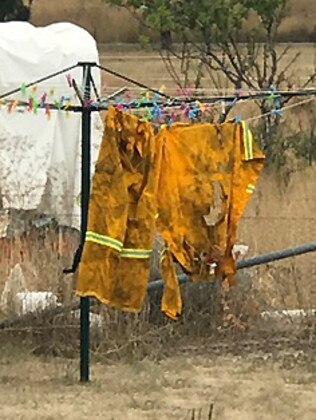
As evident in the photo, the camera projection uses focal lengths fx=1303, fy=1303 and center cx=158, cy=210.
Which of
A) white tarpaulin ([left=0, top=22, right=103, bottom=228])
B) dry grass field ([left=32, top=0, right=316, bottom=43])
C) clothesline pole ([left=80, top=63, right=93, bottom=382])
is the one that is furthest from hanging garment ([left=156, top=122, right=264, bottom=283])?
dry grass field ([left=32, top=0, right=316, bottom=43])

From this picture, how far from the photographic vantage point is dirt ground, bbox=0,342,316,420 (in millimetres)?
6843

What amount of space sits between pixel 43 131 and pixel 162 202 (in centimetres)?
453

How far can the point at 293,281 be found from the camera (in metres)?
8.85

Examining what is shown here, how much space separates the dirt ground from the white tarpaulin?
291 cm

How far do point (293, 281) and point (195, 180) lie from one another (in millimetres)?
2197

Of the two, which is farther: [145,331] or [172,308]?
[145,331]

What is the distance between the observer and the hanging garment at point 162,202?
6.76 m

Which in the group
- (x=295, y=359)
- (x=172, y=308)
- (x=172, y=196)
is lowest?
(x=295, y=359)

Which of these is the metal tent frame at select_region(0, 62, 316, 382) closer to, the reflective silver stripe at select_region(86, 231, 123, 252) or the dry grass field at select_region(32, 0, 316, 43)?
the reflective silver stripe at select_region(86, 231, 123, 252)

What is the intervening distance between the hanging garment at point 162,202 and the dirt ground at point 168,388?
543 millimetres

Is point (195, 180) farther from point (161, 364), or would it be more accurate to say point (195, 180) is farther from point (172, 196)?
point (161, 364)

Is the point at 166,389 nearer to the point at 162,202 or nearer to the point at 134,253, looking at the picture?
the point at 134,253

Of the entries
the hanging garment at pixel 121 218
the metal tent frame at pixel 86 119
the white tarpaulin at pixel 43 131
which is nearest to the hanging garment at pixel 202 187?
the hanging garment at pixel 121 218

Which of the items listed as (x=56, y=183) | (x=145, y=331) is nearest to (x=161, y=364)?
(x=145, y=331)
